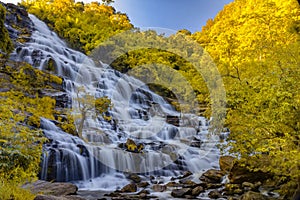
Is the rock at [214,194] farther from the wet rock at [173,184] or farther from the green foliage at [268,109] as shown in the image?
the green foliage at [268,109]

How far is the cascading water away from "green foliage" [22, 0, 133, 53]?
14.4ft

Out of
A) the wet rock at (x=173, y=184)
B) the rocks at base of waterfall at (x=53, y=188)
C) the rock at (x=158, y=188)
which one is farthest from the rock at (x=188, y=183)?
the rocks at base of waterfall at (x=53, y=188)

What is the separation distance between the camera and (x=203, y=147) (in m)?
15.1

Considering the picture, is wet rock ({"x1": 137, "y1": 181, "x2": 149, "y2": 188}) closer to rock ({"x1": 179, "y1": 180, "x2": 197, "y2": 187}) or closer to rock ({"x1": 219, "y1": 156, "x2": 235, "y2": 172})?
rock ({"x1": 179, "y1": 180, "x2": 197, "y2": 187})

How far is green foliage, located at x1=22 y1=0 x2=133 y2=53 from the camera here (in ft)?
92.6

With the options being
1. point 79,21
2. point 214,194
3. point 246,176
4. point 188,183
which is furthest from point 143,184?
point 79,21

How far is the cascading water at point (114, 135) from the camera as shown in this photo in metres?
9.85

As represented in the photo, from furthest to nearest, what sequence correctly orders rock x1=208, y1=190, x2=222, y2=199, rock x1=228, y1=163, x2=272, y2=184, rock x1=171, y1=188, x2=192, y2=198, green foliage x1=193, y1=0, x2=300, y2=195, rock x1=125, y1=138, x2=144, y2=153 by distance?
rock x1=125, y1=138, x2=144, y2=153 < rock x1=228, y1=163, x2=272, y2=184 < rock x1=171, y1=188, x2=192, y2=198 < rock x1=208, y1=190, x2=222, y2=199 < green foliage x1=193, y1=0, x2=300, y2=195

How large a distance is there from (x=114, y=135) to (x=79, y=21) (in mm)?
20498

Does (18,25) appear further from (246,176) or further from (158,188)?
(246,176)

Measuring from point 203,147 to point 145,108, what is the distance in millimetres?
5437

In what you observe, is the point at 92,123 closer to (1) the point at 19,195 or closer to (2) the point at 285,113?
(1) the point at 19,195

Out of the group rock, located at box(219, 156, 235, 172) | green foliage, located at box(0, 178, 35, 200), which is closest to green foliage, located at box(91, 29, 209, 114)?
rock, located at box(219, 156, 235, 172)

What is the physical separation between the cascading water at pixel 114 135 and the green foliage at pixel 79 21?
14.4 feet
